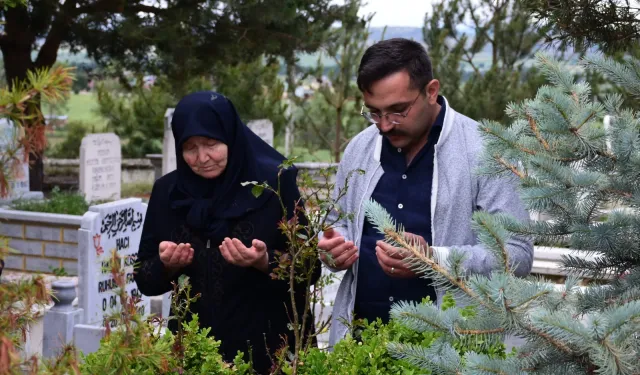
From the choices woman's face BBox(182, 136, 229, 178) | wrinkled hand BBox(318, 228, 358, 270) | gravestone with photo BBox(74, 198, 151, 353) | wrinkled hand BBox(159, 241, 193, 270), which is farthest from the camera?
gravestone with photo BBox(74, 198, 151, 353)

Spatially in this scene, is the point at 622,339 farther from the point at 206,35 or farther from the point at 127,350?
the point at 206,35

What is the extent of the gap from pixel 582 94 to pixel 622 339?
2.03ft

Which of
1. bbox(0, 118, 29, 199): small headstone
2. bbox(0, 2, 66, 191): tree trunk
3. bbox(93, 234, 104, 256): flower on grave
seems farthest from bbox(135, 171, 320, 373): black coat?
bbox(0, 2, 66, 191): tree trunk

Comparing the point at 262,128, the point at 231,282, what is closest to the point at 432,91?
the point at 231,282

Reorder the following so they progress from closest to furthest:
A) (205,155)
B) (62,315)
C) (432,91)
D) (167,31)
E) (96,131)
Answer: (432,91)
(205,155)
(62,315)
(167,31)
(96,131)

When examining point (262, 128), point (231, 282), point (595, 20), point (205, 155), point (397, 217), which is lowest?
point (231, 282)

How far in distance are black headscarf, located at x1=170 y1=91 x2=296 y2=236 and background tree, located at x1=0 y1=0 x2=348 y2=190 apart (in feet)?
27.5

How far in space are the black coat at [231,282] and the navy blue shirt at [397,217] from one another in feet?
0.86

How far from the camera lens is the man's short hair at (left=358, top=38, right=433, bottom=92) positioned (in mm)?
2842

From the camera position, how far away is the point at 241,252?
2834 millimetres

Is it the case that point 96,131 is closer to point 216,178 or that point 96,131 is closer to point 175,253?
point 216,178

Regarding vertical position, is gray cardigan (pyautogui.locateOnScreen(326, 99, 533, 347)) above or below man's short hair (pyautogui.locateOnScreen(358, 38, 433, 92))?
below

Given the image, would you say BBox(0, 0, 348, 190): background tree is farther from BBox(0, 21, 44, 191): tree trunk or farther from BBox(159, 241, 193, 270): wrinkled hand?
BBox(159, 241, 193, 270): wrinkled hand

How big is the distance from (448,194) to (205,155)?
2.73 feet
